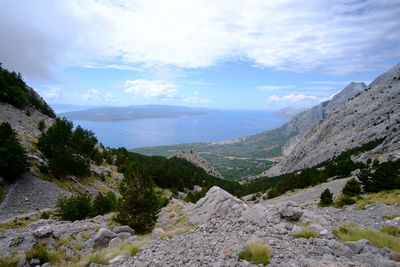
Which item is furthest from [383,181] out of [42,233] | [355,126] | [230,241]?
[355,126]

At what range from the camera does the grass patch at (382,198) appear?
62.4 feet

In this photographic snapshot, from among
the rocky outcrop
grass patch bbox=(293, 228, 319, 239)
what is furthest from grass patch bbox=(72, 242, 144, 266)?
the rocky outcrop

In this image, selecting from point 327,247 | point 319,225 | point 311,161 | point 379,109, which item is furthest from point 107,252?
point 379,109

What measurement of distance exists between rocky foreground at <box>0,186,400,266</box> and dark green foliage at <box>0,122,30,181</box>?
1179cm

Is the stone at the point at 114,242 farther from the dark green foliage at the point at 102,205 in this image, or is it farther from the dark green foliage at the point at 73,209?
the dark green foliage at the point at 102,205

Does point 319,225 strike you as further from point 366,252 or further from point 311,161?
point 311,161

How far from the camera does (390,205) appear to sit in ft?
58.9

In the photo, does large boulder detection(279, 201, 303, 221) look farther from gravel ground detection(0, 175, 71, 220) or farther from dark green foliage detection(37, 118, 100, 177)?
dark green foliage detection(37, 118, 100, 177)

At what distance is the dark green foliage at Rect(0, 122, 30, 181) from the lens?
1941 cm

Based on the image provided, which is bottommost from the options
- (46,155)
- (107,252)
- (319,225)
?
(107,252)

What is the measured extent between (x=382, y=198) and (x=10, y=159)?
40.6 m

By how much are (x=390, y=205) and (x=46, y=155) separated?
147ft

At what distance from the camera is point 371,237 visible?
7.32m

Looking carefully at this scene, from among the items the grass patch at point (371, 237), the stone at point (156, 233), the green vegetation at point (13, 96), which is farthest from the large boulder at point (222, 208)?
the green vegetation at point (13, 96)
